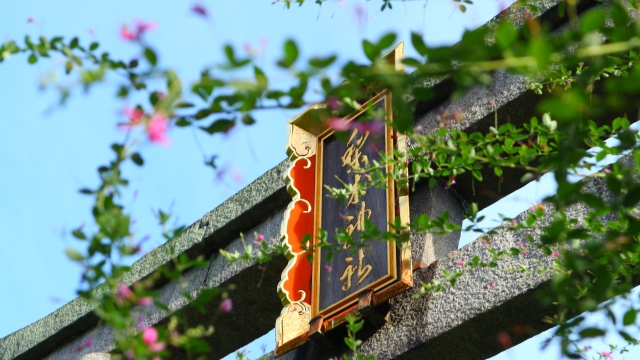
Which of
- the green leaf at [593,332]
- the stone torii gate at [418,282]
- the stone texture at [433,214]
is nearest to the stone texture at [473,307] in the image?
the stone torii gate at [418,282]

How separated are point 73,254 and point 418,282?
6.00 feet

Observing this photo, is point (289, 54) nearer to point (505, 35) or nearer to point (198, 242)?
point (505, 35)

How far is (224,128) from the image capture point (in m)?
1.50

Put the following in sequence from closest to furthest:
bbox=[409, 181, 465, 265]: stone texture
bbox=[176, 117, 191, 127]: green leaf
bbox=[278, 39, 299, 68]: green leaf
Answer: bbox=[278, 39, 299, 68]: green leaf
bbox=[176, 117, 191, 127]: green leaf
bbox=[409, 181, 465, 265]: stone texture

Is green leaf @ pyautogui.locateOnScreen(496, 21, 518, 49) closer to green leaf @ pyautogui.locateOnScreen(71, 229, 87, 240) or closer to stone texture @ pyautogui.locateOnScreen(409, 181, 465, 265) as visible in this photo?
green leaf @ pyautogui.locateOnScreen(71, 229, 87, 240)

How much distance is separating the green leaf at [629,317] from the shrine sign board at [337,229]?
1262mm

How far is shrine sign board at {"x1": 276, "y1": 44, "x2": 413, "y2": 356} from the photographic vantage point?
3.01 metres

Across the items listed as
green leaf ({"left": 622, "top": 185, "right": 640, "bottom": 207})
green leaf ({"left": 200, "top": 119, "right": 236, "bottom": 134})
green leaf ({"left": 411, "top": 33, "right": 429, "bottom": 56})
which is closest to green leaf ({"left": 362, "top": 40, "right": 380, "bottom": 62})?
green leaf ({"left": 411, "top": 33, "right": 429, "bottom": 56})

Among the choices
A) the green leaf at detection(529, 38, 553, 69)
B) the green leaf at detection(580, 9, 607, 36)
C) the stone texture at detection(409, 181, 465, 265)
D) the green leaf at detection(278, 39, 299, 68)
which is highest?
the stone texture at detection(409, 181, 465, 265)

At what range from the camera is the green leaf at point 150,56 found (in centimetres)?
142

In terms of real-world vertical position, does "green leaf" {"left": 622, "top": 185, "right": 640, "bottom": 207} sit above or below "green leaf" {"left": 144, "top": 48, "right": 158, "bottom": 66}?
below

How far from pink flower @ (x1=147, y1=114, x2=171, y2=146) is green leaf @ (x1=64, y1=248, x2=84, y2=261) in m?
0.25

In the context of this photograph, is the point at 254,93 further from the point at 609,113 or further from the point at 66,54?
the point at 609,113

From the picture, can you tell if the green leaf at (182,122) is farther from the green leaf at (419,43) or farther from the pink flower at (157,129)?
the green leaf at (419,43)
